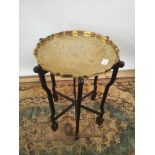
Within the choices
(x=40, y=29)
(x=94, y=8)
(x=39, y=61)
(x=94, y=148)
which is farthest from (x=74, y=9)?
(x=94, y=148)

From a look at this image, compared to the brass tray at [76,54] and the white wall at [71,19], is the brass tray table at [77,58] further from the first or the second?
the white wall at [71,19]

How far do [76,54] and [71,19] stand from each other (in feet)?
3.20

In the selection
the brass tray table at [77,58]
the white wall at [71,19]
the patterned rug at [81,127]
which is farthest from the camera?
the white wall at [71,19]

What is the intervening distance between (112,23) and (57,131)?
145 centimetres

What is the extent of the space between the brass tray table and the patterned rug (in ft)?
0.38

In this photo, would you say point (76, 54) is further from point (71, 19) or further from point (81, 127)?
point (71, 19)

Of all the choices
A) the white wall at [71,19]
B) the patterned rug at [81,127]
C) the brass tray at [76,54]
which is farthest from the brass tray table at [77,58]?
the white wall at [71,19]

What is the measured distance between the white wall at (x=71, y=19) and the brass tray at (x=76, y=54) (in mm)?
718

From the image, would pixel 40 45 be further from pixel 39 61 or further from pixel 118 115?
pixel 118 115

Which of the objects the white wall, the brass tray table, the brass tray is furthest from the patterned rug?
the brass tray

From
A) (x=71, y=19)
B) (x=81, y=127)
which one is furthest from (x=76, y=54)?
(x=71, y=19)

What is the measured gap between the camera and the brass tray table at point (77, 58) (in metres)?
1.97

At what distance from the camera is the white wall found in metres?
2.93

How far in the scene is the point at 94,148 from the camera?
226cm
